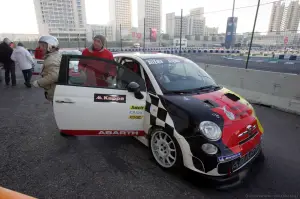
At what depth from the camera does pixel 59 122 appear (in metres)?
2.59

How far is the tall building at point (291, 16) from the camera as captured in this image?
1459 cm

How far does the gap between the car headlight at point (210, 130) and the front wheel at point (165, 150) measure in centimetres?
38

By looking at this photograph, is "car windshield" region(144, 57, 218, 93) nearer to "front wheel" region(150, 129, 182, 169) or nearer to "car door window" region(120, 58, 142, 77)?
"car door window" region(120, 58, 142, 77)

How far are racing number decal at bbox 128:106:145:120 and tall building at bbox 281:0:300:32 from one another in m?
17.4

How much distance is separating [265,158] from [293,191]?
2.09 feet

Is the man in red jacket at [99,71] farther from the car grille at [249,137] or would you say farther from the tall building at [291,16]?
the tall building at [291,16]

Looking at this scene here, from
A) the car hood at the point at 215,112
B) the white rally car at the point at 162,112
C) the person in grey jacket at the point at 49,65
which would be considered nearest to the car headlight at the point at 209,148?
the white rally car at the point at 162,112

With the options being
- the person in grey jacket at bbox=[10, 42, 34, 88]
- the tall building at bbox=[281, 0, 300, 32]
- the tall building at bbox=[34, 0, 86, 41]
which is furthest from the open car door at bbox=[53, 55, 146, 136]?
the tall building at bbox=[34, 0, 86, 41]

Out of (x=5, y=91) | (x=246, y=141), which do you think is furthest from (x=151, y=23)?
(x=246, y=141)

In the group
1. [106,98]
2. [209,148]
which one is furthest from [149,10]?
[209,148]

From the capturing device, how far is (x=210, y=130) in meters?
2.04

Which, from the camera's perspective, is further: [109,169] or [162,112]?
[109,169]

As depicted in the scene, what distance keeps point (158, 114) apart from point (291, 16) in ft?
60.8

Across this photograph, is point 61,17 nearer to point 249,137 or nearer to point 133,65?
point 133,65
